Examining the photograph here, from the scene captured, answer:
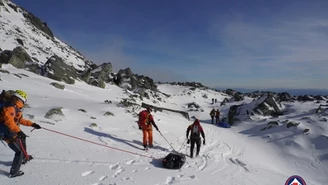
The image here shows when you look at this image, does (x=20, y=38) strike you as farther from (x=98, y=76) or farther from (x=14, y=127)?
(x=14, y=127)

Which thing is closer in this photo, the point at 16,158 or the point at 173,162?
the point at 16,158

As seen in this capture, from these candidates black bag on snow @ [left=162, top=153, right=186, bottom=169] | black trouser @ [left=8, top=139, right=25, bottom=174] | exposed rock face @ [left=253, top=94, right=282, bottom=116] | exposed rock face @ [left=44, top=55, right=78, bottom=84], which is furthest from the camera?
exposed rock face @ [left=44, top=55, right=78, bottom=84]

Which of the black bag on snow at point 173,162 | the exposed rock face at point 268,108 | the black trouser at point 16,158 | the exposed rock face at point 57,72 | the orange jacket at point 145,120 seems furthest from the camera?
the exposed rock face at point 57,72

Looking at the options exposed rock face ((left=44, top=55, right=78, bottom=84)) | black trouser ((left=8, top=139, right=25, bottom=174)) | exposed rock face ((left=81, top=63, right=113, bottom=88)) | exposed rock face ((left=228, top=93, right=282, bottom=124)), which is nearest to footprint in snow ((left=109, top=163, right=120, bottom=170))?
black trouser ((left=8, top=139, right=25, bottom=174))

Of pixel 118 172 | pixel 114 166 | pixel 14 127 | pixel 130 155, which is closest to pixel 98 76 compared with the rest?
pixel 130 155

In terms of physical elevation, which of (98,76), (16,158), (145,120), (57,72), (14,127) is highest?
(57,72)

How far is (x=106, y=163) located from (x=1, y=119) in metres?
3.64

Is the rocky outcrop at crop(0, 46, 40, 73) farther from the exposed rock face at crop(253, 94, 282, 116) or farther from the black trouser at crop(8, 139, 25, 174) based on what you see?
the exposed rock face at crop(253, 94, 282, 116)

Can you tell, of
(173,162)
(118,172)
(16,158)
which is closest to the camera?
(16,158)

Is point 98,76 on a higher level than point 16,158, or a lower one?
higher

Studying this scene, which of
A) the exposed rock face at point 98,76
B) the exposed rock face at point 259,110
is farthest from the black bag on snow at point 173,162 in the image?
the exposed rock face at point 98,76

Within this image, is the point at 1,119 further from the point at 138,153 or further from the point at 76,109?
the point at 76,109

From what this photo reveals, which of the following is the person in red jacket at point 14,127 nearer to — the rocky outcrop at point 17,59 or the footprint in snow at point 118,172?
the footprint in snow at point 118,172

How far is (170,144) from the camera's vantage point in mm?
13477
